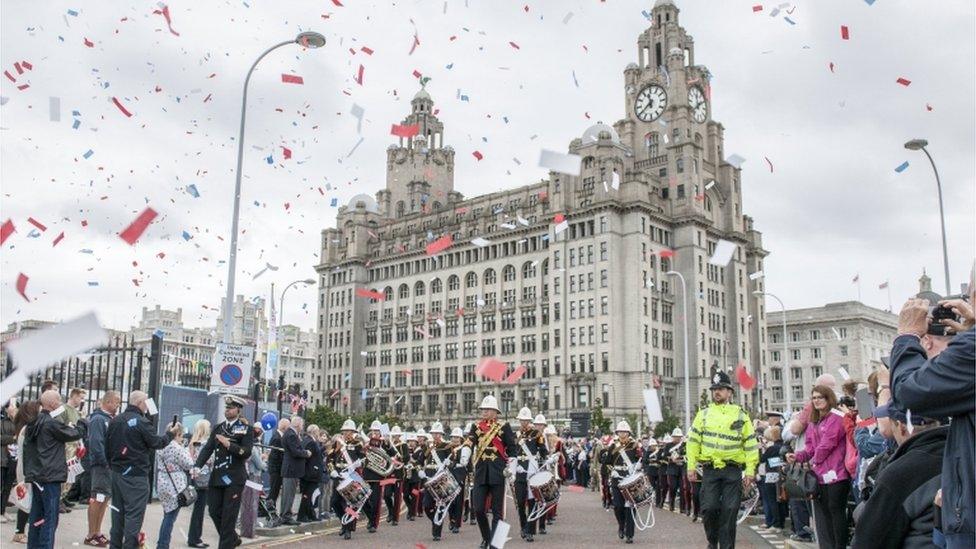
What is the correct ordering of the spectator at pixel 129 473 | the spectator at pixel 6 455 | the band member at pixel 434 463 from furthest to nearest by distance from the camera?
the band member at pixel 434 463 → the spectator at pixel 6 455 → the spectator at pixel 129 473

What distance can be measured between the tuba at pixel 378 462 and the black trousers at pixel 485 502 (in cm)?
404

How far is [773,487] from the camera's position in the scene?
16891 mm

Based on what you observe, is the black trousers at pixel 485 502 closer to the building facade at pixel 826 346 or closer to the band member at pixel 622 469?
the band member at pixel 622 469

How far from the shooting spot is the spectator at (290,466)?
1667 cm

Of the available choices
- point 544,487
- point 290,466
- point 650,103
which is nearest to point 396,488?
point 290,466

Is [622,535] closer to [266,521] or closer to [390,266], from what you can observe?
[266,521]

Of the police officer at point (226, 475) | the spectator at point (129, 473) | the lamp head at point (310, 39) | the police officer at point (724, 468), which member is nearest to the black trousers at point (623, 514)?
the police officer at point (724, 468)

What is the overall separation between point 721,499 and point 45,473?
799cm

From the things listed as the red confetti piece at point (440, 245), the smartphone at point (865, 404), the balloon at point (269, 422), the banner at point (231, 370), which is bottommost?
the balloon at point (269, 422)

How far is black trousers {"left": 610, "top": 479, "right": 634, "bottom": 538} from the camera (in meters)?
14.7

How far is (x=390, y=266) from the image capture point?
114 m

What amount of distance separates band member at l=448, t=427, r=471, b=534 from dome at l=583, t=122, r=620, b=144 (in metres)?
73.1

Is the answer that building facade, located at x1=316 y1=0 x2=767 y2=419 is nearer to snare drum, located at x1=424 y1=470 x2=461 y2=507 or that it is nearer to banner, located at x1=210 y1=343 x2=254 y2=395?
snare drum, located at x1=424 y1=470 x2=461 y2=507

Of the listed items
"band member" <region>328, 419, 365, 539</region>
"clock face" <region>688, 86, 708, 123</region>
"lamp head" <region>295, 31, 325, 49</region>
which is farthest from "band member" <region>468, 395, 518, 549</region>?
"clock face" <region>688, 86, 708, 123</region>
